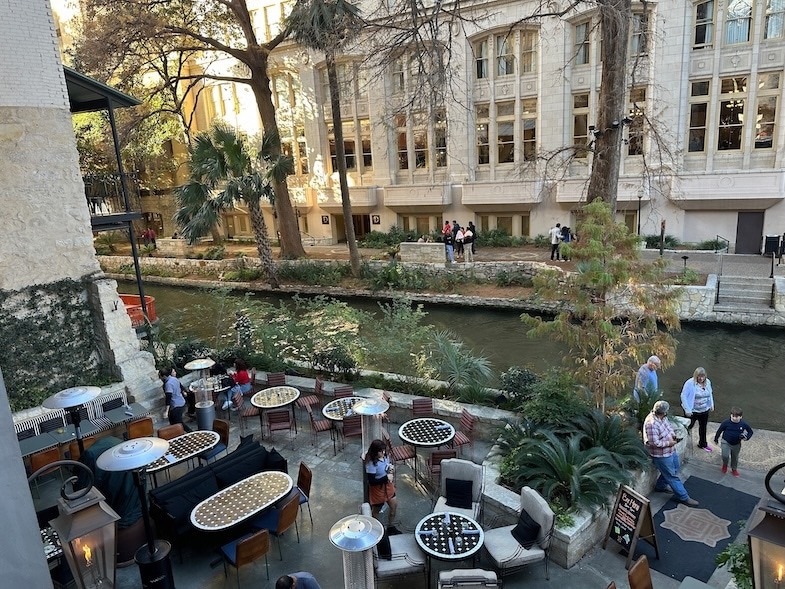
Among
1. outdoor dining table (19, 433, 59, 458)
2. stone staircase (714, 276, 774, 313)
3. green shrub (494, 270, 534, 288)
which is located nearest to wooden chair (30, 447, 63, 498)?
outdoor dining table (19, 433, 59, 458)

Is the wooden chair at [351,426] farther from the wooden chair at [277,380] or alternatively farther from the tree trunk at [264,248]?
the tree trunk at [264,248]

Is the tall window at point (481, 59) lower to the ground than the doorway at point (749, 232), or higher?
higher

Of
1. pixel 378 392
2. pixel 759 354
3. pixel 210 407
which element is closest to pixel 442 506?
pixel 378 392

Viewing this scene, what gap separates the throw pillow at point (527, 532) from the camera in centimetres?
587

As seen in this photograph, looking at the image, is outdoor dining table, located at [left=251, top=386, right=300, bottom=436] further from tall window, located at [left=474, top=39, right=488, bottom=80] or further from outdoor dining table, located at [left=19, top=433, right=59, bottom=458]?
tall window, located at [left=474, top=39, right=488, bottom=80]

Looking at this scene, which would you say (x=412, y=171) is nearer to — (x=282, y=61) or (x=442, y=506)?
(x=282, y=61)

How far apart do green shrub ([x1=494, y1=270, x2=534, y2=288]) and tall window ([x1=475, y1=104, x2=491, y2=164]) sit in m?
9.51

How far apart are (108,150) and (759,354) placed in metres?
31.0

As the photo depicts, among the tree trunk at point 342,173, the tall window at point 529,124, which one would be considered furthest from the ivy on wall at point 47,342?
the tall window at point 529,124

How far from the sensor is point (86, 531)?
4.27m

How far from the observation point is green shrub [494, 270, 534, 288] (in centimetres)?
2022

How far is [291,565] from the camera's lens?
6312mm

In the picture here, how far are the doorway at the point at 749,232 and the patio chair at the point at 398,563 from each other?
2270 cm

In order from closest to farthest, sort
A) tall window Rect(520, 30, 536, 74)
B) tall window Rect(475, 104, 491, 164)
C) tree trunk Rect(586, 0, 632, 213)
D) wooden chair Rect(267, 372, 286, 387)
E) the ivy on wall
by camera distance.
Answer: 1. the ivy on wall
2. wooden chair Rect(267, 372, 286, 387)
3. tree trunk Rect(586, 0, 632, 213)
4. tall window Rect(520, 30, 536, 74)
5. tall window Rect(475, 104, 491, 164)
